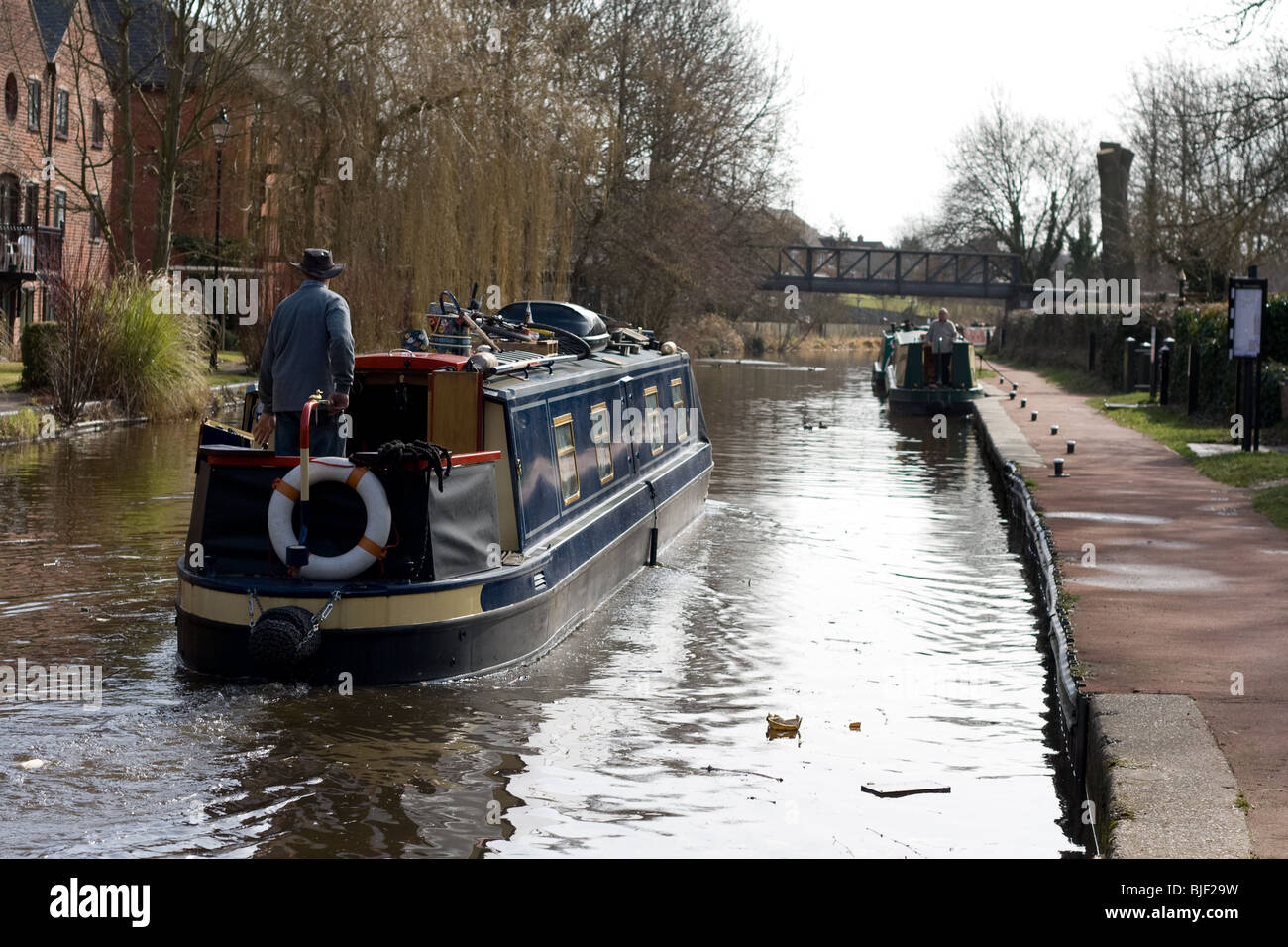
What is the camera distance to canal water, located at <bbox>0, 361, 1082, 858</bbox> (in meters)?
6.28

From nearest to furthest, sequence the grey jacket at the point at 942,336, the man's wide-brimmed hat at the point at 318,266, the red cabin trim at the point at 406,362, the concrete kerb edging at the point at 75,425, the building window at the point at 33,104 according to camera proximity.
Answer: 1. the man's wide-brimmed hat at the point at 318,266
2. the red cabin trim at the point at 406,362
3. the concrete kerb edging at the point at 75,425
4. the grey jacket at the point at 942,336
5. the building window at the point at 33,104

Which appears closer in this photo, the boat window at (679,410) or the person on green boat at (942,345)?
the boat window at (679,410)

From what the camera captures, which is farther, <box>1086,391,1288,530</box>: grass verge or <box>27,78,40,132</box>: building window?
<box>27,78,40,132</box>: building window

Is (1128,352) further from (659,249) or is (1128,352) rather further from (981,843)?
(981,843)

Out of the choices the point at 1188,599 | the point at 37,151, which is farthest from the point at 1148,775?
the point at 37,151

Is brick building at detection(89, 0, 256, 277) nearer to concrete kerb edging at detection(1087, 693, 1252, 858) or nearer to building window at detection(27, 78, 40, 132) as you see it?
building window at detection(27, 78, 40, 132)

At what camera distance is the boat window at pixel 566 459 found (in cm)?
1054

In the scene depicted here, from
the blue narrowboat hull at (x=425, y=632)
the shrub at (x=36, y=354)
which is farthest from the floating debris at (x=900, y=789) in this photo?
the shrub at (x=36, y=354)

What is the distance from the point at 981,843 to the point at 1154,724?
99 centimetres

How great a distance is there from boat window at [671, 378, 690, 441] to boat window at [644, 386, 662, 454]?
2.73ft

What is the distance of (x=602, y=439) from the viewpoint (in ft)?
39.4

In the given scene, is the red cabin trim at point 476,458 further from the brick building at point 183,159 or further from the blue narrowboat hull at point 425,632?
the brick building at point 183,159

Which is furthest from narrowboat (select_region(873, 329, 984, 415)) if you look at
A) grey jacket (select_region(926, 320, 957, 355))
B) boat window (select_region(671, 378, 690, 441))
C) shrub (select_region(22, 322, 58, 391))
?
shrub (select_region(22, 322, 58, 391))

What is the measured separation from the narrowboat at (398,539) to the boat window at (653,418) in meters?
3.33
